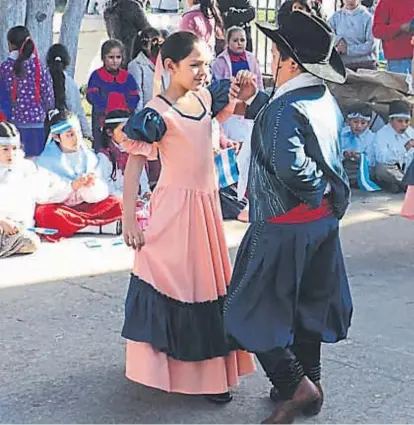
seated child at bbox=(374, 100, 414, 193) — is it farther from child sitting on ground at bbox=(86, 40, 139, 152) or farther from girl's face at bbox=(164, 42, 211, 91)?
girl's face at bbox=(164, 42, 211, 91)

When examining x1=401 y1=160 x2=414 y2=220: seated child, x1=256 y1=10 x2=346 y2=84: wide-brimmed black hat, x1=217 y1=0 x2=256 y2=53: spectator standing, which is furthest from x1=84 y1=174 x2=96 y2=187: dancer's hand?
x1=256 y1=10 x2=346 y2=84: wide-brimmed black hat

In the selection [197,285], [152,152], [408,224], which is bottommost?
[408,224]

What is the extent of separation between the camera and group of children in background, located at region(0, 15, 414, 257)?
722 centimetres

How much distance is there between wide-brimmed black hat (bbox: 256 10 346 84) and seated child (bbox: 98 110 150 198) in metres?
3.84

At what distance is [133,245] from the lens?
13.6ft

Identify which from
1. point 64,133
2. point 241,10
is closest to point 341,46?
point 241,10

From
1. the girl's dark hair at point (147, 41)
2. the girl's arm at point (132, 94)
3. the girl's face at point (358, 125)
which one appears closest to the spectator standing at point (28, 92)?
the girl's arm at point (132, 94)

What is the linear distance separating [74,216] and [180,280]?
328 centimetres

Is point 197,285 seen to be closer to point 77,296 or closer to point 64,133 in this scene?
point 77,296

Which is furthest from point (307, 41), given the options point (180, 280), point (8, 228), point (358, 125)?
point (358, 125)

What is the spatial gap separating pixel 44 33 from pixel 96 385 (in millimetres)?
6209

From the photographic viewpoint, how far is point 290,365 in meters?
3.96

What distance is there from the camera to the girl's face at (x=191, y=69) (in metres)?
4.15

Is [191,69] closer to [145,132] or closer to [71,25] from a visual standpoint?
[145,132]
